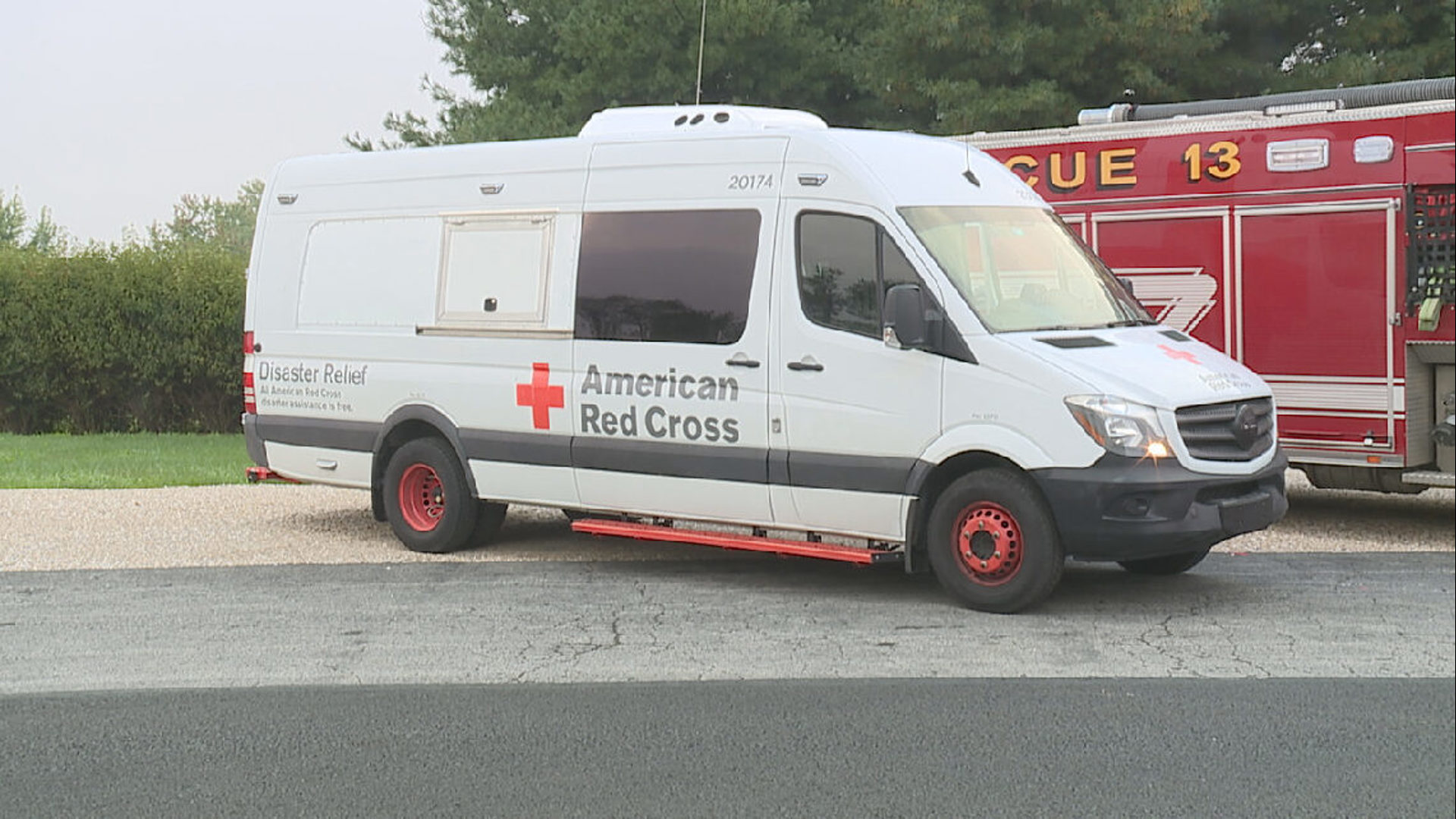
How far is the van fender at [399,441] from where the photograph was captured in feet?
36.5

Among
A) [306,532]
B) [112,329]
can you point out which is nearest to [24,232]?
[112,329]

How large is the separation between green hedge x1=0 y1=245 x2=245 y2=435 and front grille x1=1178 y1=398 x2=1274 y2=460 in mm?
15081

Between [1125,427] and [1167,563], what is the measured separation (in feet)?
5.45

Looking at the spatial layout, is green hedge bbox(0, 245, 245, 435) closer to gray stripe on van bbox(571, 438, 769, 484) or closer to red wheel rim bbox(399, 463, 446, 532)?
red wheel rim bbox(399, 463, 446, 532)

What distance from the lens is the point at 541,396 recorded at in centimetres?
1075

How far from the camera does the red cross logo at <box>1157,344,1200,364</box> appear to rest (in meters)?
9.44

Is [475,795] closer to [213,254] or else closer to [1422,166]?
[1422,166]

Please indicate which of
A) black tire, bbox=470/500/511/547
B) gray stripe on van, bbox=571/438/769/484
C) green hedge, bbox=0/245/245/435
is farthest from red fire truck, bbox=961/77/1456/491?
green hedge, bbox=0/245/245/435

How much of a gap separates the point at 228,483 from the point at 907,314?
337 inches

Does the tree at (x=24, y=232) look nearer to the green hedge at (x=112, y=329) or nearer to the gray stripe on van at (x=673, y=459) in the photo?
the green hedge at (x=112, y=329)

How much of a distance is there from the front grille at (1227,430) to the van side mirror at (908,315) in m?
1.36

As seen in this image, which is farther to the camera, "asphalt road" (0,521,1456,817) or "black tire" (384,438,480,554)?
"black tire" (384,438,480,554)

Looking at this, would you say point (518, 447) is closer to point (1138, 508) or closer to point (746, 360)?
point (746, 360)

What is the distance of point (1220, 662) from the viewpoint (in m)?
7.89
